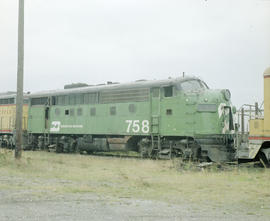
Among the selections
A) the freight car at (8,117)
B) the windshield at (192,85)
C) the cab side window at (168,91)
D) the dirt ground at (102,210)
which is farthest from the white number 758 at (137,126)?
the dirt ground at (102,210)

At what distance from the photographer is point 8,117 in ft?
85.9

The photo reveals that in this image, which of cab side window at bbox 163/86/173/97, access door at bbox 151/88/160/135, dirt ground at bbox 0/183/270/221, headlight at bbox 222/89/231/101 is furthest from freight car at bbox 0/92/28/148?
dirt ground at bbox 0/183/270/221

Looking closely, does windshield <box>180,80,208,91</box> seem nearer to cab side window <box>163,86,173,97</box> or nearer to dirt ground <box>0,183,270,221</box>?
cab side window <box>163,86,173,97</box>

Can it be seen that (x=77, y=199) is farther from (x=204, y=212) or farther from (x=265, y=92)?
(x=265, y=92)

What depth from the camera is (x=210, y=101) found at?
15.9 metres

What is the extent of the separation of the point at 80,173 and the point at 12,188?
3618 millimetres

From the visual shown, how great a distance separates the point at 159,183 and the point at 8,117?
18794mm

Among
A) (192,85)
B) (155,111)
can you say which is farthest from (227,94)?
(155,111)

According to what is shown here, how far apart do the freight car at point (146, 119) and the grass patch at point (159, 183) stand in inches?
95.0

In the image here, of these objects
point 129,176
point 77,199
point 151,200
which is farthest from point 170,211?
point 129,176

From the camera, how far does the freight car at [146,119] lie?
15812 mm

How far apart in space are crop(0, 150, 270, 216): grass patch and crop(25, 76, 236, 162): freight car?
2412 millimetres

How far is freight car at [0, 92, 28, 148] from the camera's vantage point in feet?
83.3

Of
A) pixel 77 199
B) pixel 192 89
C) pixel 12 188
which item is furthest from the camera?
pixel 192 89
